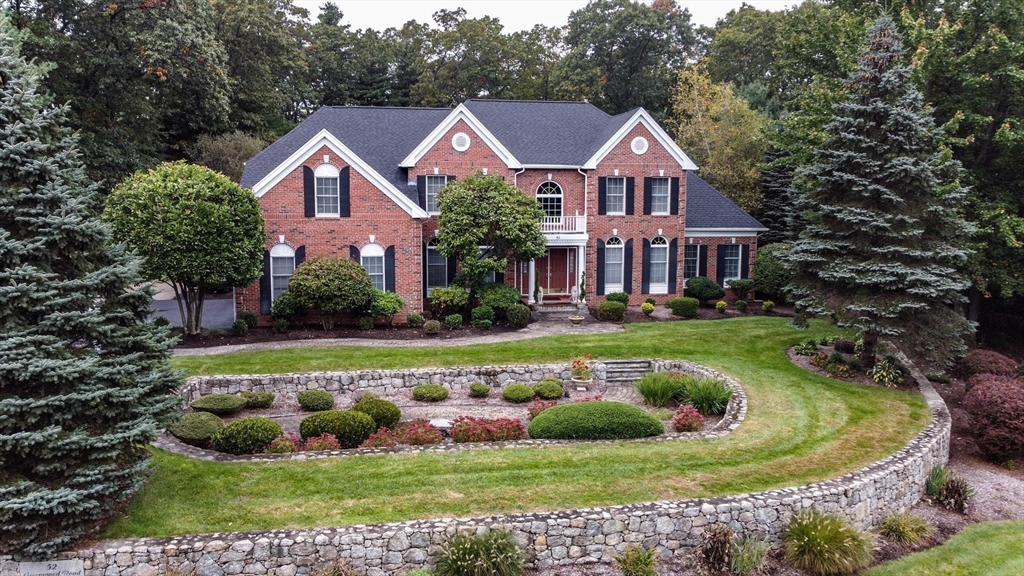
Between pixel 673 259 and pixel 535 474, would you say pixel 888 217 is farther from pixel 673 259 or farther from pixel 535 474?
pixel 535 474

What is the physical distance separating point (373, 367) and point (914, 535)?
1288 cm

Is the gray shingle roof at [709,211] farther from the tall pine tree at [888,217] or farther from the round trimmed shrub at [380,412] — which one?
the round trimmed shrub at [380,412]

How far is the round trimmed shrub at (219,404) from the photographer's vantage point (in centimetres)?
1474

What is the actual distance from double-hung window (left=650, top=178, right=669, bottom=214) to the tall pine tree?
30.1 ft

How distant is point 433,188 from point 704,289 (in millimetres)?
11921


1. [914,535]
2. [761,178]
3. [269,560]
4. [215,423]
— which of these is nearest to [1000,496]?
[914,535]

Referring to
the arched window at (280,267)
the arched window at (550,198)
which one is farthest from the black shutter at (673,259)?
the arched window at (280,267)

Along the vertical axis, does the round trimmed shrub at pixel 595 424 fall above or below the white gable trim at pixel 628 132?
below

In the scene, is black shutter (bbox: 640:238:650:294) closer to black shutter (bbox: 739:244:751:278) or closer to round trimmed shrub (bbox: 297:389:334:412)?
black shutter (bbox: 739:244:751:278)

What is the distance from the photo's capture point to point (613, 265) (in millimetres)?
26672

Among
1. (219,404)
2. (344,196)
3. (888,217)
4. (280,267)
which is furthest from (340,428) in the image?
(888,217)

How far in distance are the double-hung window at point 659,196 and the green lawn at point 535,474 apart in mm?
11780

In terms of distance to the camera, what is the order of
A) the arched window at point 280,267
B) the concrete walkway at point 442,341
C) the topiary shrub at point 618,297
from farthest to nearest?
the topiary shrub at point 618,297
the arched window at point 280,267
the concrete walkway at point 442,341

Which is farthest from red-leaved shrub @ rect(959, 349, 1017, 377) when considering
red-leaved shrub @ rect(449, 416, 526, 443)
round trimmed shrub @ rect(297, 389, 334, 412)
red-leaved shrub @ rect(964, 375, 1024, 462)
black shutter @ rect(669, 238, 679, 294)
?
round trimmed shrub @ rect(297, 389, 334, 412)
